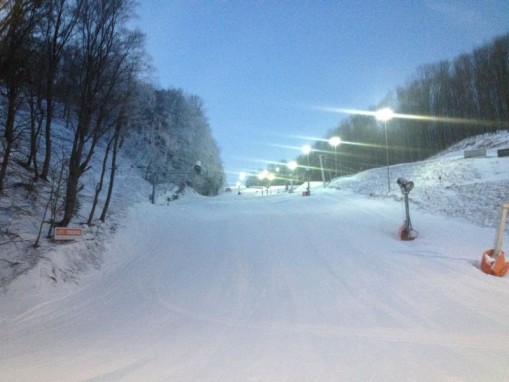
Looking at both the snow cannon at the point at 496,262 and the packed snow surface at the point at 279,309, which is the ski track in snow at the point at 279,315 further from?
the snow cannon at the point at 496,262

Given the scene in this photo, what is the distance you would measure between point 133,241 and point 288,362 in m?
12.1

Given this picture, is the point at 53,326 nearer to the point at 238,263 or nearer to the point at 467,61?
the point at 238,263

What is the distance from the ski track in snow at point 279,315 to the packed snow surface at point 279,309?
0.04 metres

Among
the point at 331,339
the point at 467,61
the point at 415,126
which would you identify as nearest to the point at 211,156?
the point at 415,126

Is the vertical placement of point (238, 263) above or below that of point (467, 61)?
below

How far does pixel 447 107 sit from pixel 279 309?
52.1 meters

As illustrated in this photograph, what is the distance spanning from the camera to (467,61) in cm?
4769

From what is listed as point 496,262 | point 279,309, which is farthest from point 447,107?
point 279,309

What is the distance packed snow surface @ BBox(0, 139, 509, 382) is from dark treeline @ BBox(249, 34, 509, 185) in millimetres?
35374

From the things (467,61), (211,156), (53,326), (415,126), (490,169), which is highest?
(467,61)

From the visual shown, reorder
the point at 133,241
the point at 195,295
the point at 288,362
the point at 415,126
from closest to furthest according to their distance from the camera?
1. the point at 288,362
2. the point at 195,295
3. the point at 133,241
4. the point at 415,126

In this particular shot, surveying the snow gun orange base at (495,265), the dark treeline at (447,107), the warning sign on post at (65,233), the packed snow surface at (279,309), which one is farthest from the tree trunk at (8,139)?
the dark treeline at (447,107)

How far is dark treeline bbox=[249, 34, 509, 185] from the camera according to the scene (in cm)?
4278

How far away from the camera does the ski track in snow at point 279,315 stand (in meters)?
4.66
